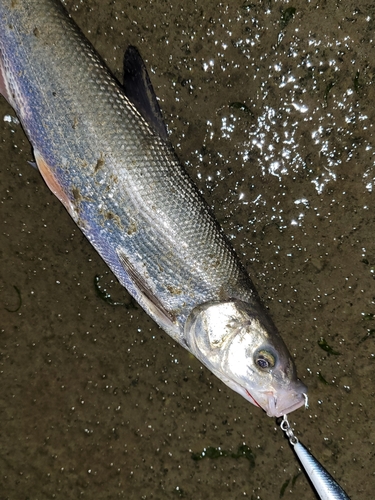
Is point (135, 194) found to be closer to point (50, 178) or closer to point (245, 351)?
point (50, 178)

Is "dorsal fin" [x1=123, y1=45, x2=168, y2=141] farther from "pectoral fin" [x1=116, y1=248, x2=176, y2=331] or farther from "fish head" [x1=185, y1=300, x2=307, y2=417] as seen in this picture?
"fish head" [x1=185, y1=300, x2=307, y2=417]

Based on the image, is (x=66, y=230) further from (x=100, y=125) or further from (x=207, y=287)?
(x=207, y=287)

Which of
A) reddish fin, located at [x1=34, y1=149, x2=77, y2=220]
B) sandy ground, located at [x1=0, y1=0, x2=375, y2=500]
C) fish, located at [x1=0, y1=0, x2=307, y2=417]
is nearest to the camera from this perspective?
fish, located at [x1=0, y1=0, x2=307, y2=417]

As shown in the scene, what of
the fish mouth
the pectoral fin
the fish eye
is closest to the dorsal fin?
the pectoral fin

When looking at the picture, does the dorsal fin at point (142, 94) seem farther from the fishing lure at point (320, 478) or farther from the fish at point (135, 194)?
the fishing lure at point (320, 478)

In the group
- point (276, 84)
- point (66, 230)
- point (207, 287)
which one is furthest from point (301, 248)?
point (66, 230)

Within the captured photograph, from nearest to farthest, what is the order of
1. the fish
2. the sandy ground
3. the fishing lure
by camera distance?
the fish
the fishing lure
the sandy ground
